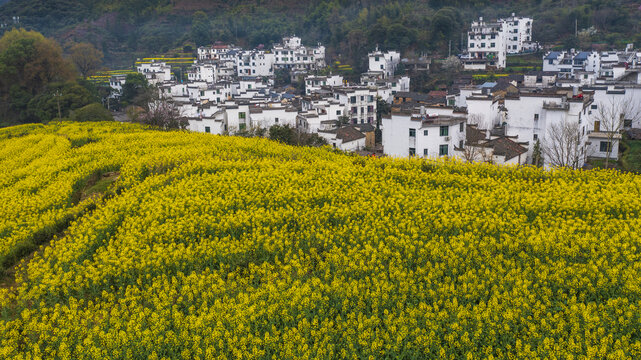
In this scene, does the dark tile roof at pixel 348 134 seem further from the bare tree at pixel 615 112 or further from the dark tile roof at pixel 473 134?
the bare tree at pixel 615 112

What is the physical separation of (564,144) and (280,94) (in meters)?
35.3

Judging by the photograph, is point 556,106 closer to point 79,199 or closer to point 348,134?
point 348,134

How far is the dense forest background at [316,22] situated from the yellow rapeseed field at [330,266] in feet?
196

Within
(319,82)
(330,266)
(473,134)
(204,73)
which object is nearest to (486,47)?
(319,82)

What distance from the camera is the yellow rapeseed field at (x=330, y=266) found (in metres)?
7.12

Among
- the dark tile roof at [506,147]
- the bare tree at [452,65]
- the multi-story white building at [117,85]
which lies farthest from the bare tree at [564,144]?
the multi-story white building at [117,85]

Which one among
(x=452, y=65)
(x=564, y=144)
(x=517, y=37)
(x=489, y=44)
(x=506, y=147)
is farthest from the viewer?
(x=517, y=37)

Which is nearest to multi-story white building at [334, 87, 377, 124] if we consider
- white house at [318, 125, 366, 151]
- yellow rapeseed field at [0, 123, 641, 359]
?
white house at [318, 125, 366, 151]

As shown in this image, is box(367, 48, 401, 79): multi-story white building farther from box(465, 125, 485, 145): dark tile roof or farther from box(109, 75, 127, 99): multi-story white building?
box(465, 125, 485, 145): dark tile roof

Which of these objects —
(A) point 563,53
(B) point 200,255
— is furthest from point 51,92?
(A) point 563,53

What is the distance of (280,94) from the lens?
56.6m

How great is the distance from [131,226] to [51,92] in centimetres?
4063

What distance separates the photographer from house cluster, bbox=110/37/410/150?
39656 millimetres

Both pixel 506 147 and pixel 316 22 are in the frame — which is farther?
pixel 316 22
